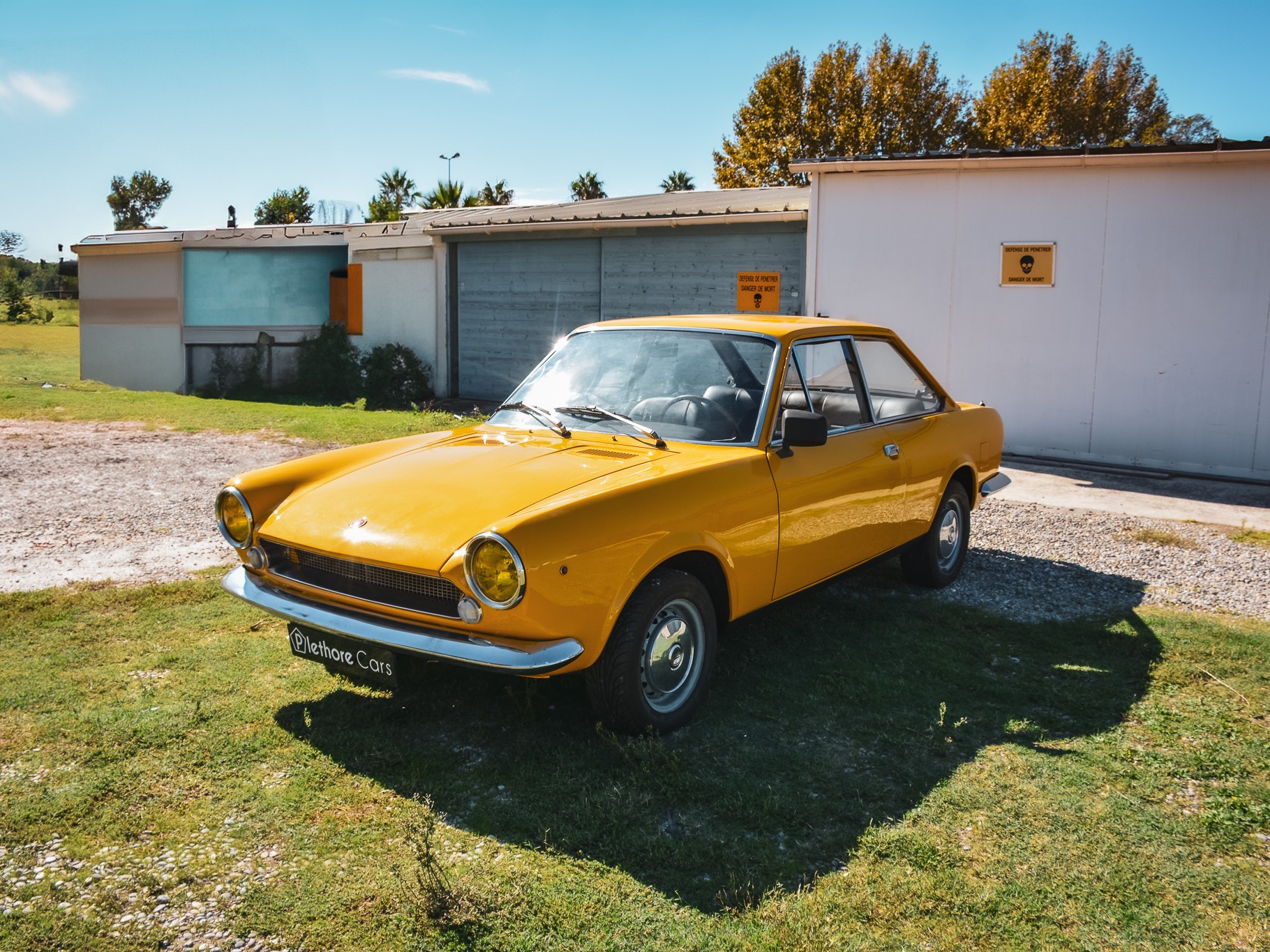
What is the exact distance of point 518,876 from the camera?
115 inches

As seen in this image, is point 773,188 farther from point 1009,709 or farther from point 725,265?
point 1009,709

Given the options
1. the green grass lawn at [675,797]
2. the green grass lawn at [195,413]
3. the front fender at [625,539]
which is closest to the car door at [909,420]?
the green grass lawn at [675,797]

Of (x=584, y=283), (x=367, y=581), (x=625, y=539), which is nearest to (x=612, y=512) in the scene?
(x=625, y=539)

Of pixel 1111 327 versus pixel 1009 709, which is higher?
pixel 1111 327

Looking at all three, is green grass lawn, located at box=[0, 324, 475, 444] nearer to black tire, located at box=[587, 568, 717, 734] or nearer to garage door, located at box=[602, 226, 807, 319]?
garage door, located at box=[602, 226, 807, 319]

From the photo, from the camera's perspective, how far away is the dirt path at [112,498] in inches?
249

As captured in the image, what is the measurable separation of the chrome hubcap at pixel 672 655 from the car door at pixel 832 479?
1.96 feet

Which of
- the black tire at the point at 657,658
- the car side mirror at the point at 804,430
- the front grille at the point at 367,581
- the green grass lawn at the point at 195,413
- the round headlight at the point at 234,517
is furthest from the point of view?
the green grass lawn at the point at 195,413

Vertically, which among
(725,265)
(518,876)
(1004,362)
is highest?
(725,265)

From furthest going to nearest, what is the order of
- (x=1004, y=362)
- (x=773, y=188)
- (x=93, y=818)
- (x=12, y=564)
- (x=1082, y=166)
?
(x=773, y=188), (x=1004, y=362), (x=1082, y=166), (x=12, y=564), (x=93, y=818)

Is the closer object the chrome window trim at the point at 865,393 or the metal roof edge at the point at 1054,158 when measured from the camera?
the chrome window trim at the point at 865,393

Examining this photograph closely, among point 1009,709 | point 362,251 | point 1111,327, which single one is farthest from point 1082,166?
point 362,251

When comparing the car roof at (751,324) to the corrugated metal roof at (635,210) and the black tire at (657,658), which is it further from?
the corrugated metal roof at (635,210)

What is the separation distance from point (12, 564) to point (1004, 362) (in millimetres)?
9636
